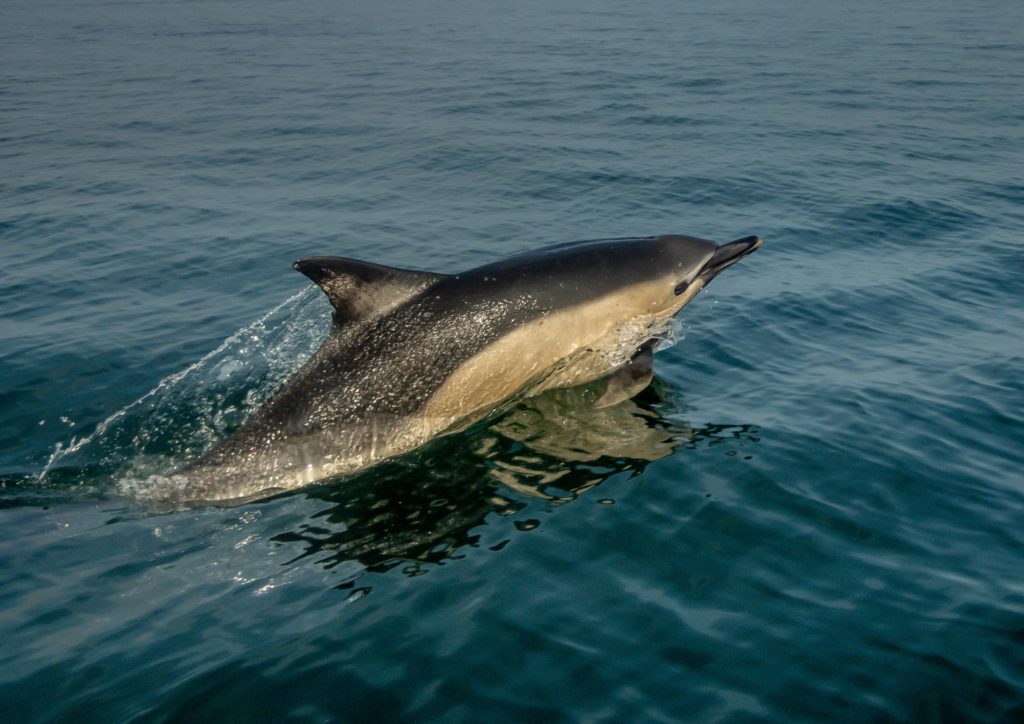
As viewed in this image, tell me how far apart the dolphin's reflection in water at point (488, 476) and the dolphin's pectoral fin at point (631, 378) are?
113 mm

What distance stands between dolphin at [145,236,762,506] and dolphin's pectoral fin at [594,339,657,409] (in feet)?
0.20

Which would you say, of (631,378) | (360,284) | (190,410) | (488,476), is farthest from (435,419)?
(190,410)

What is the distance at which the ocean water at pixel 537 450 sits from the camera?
6.49m

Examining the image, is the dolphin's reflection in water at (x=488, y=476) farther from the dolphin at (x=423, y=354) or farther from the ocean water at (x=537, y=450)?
the dolphin at (x=423, y=354)

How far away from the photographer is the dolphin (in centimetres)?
903

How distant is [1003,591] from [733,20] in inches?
2090

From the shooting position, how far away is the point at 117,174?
2236cm

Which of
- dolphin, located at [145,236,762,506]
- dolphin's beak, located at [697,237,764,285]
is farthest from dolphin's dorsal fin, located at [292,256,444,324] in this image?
dolphin's beak, located at [697,237,764,285]

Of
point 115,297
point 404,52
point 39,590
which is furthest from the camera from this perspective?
point 404,52

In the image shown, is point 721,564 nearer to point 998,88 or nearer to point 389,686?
point 389,686

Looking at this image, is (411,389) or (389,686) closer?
(389,686)

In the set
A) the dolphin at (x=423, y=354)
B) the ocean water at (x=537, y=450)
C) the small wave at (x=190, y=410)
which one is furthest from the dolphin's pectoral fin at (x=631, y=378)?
the small wave at (x=190, y=410)

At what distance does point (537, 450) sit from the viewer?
966cm

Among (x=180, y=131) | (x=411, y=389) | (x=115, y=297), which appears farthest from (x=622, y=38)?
(x=411, y=389)
